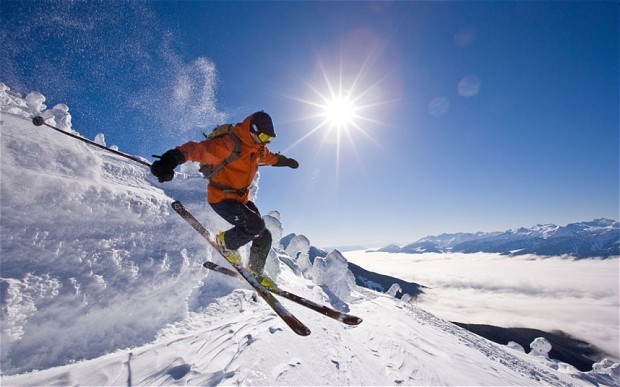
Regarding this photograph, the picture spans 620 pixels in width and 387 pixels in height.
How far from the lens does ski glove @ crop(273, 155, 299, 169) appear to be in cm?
666

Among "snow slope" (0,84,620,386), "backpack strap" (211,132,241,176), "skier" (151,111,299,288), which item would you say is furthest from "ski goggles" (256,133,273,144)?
"snow slope" (0,84,620,386)

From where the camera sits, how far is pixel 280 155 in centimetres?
667

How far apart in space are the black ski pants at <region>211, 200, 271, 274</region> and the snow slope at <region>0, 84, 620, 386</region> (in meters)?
3.19

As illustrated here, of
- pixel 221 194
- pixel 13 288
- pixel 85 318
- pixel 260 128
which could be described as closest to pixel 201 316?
→ pixel 85 318

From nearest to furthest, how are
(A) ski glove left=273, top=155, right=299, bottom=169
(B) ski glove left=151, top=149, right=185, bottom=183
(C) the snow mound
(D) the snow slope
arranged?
(B) ski glove left=151, top=149, right=185, bottom=183, (A) ski glove left=273, top=155, right=299, bottom=169, (D) the snow slope, (C) the snow mound

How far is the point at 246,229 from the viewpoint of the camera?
5762 millimetres

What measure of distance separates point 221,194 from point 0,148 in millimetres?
12310

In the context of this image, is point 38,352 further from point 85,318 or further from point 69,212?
point 69,212

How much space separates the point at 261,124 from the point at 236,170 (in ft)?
3.36

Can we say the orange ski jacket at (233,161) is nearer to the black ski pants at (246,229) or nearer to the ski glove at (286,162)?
the black ski pants at (246,229)

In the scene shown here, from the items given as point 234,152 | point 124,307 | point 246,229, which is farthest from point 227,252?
point 124,307

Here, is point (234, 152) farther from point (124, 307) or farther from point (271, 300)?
point (124, 307)

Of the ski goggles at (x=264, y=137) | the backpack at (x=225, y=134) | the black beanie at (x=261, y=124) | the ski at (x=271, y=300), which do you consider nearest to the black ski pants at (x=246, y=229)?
the ski at (x=271, y=300)

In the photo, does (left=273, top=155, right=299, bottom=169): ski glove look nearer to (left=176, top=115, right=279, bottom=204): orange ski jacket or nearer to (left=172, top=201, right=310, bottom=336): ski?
(left=176, top=115, right=279, bottom=204): orange ski jacket
